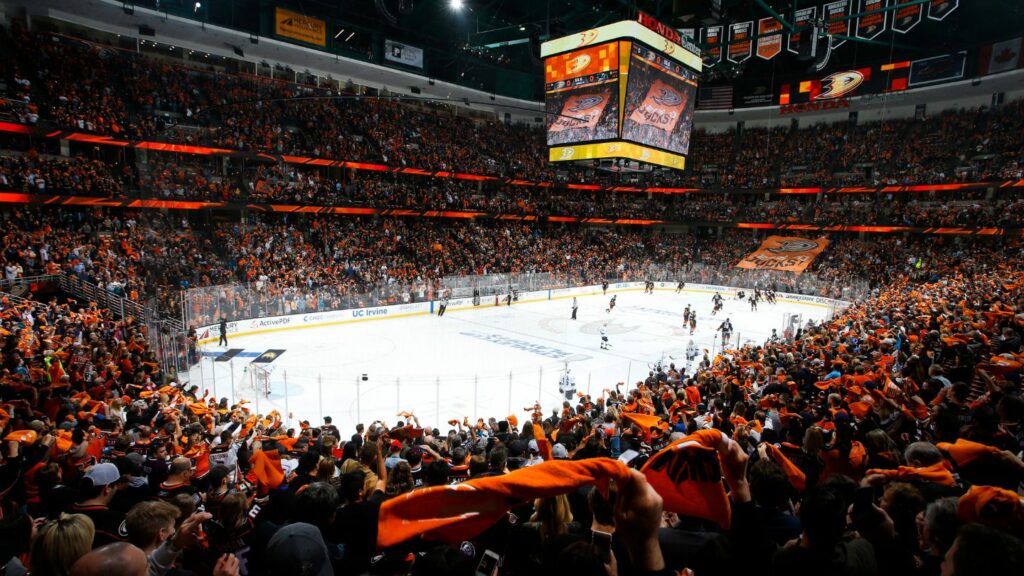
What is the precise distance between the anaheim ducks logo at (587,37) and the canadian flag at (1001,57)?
31.0 m

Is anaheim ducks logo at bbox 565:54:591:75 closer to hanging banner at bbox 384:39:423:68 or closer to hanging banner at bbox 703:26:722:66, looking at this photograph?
hanging banner at bbox 703:26:722:66

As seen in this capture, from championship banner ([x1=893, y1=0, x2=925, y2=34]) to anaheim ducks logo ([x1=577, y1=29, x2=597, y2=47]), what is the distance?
61.3 feet

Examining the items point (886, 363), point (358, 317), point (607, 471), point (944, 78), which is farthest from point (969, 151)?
point (607, 471)

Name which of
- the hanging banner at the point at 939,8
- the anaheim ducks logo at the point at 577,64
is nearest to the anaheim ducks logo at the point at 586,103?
the anaheim ducks logo at the point at 577,64

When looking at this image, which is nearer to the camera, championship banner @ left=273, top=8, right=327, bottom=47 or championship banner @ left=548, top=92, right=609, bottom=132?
championship banner @ left=548, top=92, right=609, bottom=132

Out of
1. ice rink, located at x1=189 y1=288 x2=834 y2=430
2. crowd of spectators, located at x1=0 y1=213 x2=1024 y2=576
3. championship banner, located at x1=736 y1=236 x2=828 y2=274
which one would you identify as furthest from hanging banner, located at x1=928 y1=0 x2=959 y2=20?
crowd of spectators, located at x1=0 y1=213 x2=1024 y2=576

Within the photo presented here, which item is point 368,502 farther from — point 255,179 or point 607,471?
point 255,179

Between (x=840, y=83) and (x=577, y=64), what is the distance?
28333mm

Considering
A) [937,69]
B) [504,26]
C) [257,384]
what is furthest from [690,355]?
[937,69]

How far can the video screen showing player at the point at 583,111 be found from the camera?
23.8 metres

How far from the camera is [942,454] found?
12.9 feet

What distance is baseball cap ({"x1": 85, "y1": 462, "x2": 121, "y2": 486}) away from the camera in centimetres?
388

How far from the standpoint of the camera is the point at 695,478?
2965 millimetres

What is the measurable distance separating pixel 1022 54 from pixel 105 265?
171ft
